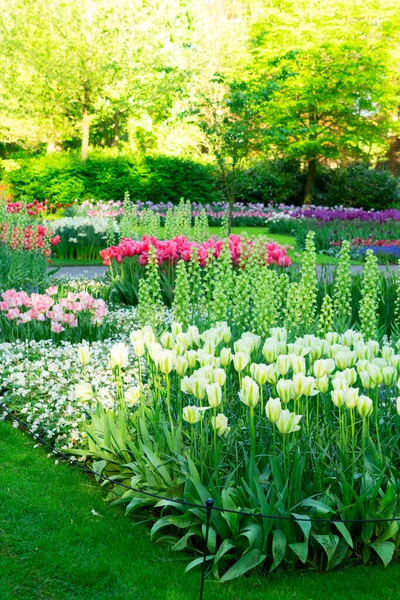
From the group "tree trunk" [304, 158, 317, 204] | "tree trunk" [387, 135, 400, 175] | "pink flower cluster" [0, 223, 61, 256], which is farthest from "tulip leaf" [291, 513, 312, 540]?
"tree trunk" [387, 135, 400, 175]

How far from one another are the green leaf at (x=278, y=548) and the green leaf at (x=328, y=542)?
0.16 metres

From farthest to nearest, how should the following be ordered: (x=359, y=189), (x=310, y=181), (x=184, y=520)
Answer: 1. (x=310, y=181)
2. (x=359, y=189)
3. (x=184, y=520)

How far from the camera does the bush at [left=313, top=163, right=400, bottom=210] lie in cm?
2641

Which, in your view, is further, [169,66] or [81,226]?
[169,66]

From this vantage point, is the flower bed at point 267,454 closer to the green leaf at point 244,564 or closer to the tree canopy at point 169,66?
the green leaf at point 244,564

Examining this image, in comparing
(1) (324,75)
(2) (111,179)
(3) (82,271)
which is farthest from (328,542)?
(1) (324,75)

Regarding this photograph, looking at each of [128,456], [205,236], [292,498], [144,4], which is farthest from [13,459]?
[144,4]

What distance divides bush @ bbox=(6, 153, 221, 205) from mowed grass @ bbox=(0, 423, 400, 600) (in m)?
21.2

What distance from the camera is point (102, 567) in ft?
11.2

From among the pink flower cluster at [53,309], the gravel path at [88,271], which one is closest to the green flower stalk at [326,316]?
the pink flower cluster at [53,309]

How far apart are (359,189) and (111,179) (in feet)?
29.7

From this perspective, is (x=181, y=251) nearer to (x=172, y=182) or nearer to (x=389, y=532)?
(x=389, y=532)

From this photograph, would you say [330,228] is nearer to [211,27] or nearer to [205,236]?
[205,236]

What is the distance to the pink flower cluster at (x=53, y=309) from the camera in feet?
21.4
